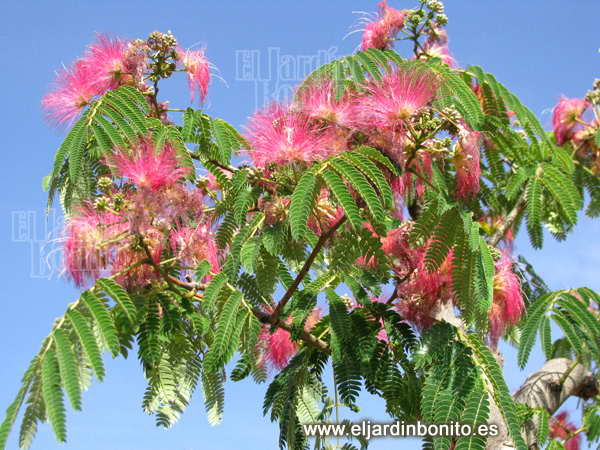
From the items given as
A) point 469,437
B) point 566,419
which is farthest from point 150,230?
point 566,419

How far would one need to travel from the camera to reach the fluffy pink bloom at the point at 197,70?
4.62m

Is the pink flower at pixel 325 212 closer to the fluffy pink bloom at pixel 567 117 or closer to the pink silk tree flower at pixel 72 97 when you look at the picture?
the pink silk tree flower at pixel 72 97

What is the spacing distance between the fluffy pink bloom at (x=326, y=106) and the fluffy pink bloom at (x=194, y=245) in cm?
73

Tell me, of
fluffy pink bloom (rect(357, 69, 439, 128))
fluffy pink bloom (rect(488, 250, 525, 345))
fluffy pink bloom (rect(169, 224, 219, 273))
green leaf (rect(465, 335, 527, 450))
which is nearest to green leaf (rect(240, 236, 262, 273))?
fluffy pink bloom (rect(169, 224, 219, 273))

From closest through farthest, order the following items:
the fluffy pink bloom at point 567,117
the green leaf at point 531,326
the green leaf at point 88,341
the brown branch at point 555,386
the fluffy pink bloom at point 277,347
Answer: the green leaf at point 88,341
the green leaf at point 531,326
the fluffy pink bloom at point 277,347
the brown branch at point 555,386
the fluffy pink bloom at point 567,117

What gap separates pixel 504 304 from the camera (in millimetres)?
4340

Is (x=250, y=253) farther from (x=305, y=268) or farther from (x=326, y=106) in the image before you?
(x=326, y=106)

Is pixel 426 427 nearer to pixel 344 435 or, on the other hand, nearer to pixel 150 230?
pixel 344 435

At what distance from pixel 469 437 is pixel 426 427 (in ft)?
0.82

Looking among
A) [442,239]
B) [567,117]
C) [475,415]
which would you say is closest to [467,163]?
[442,239]

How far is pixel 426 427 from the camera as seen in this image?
12.0 feet

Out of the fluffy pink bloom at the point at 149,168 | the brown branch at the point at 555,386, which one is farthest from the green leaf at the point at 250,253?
the brown branch at the point at 555,386

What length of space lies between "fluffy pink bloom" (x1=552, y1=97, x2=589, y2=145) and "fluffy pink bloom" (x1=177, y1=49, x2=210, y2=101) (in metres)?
3.00

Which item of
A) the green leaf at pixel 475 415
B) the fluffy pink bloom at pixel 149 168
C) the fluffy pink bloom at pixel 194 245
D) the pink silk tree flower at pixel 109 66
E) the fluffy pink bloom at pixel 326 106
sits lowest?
the green leaf at pixel 475 415
